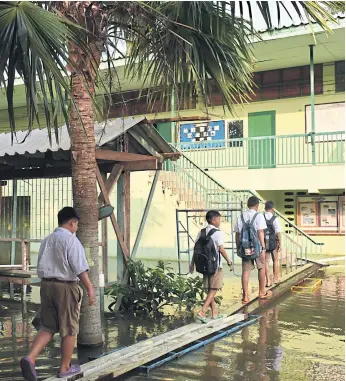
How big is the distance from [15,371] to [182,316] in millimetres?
3009

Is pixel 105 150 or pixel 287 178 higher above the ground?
pixel 287 178

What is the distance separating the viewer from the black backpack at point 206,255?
674cm

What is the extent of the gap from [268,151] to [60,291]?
41.4ft

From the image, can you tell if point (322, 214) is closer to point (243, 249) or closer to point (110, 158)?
point (243, 249)

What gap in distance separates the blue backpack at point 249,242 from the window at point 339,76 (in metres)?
9.64

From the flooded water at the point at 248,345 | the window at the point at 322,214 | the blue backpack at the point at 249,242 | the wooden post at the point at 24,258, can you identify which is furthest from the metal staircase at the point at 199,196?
the wooden post at the point at 24,258

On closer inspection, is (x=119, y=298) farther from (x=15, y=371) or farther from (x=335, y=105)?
(x=335, y=105)

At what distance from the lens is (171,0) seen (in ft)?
19.0

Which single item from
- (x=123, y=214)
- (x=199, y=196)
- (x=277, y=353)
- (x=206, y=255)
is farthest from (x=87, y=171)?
(x=199, y=196)

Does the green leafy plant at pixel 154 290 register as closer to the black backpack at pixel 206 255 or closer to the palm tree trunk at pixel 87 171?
the black backpack at pixel 206 255

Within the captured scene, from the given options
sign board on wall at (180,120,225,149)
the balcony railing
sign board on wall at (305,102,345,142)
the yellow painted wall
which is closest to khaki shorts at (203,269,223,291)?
the yellow painted wall

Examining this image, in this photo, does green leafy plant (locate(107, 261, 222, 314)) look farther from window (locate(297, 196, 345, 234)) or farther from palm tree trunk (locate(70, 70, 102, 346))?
window (locate(297, 196, 345, 234))

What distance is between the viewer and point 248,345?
6.17 m

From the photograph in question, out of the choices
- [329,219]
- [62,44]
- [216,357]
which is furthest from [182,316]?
[329,219]
